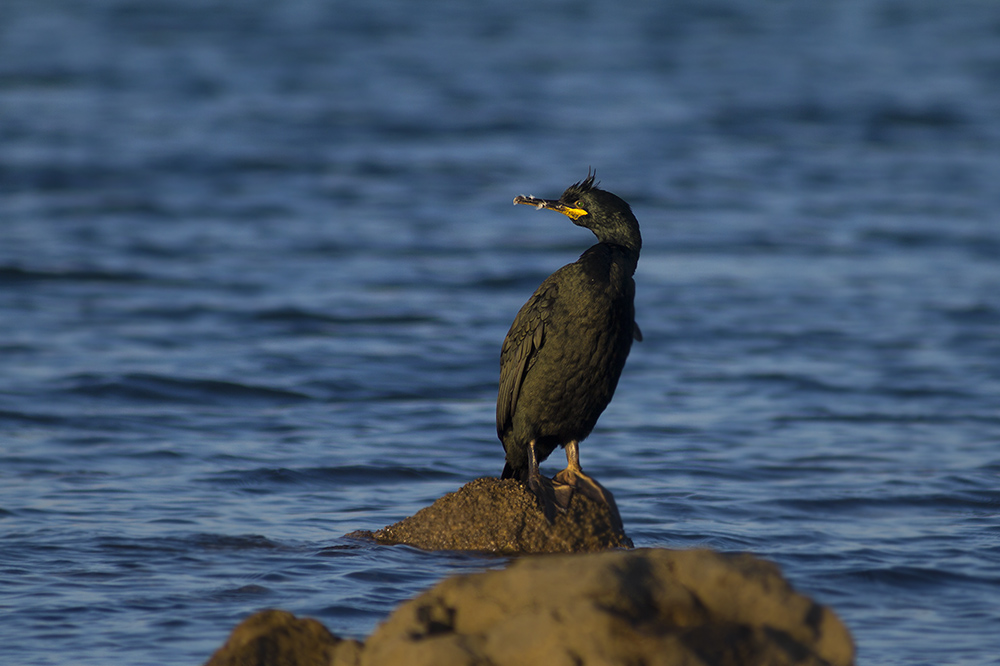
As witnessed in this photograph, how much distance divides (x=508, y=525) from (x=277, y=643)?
1.72 m

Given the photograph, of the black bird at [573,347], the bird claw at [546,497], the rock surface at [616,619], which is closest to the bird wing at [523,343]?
the black bird at [573,347]

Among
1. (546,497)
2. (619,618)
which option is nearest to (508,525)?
(546,497)

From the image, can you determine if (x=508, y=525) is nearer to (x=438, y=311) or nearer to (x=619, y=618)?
(x=619, y=618)

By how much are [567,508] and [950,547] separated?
5.98ft

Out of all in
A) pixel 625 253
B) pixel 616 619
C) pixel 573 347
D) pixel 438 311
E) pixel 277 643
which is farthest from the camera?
pixel 438 311

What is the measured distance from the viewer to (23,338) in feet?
32.3

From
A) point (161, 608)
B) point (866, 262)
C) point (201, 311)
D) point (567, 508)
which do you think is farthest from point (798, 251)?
point (161, 608)

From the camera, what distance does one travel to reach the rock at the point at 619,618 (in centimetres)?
289

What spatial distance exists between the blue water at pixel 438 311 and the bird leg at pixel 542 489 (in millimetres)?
384

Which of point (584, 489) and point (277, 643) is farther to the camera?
point (584, 489)

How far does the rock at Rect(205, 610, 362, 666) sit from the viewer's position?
347cm

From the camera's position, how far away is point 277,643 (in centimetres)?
350

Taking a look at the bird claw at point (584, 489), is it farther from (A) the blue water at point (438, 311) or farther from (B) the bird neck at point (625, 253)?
(B) the bird neck at point (625, 253)

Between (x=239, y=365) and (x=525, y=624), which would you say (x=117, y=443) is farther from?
(x=525, y=624)
